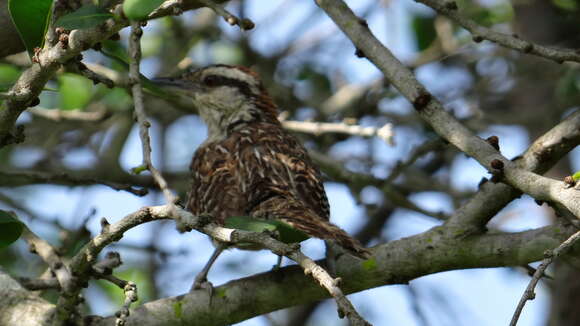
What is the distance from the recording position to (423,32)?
659 centimetres

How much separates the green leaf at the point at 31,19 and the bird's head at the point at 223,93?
8.91ft

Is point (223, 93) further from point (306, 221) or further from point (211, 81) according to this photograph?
point (306, 221)

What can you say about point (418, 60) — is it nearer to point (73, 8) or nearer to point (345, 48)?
point (345, 48)

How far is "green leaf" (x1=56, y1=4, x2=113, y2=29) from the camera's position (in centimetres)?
291

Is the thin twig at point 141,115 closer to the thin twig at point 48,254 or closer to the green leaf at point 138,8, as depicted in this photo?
the green leaf at point 138,8

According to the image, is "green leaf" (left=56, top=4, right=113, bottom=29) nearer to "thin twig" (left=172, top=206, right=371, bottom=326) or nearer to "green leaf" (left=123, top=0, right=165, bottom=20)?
"green leaf" (left=123, top=0, right=165, bottom=20)

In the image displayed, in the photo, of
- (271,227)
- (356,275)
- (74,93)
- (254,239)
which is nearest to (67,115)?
(74,93)

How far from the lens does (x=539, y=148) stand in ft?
11.9

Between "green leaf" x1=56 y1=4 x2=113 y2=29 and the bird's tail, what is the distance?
1186 millimetres

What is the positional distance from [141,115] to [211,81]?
10.5ft

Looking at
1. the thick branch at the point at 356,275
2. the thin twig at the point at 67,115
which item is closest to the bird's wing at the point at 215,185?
the thick branch at the point at 356,275

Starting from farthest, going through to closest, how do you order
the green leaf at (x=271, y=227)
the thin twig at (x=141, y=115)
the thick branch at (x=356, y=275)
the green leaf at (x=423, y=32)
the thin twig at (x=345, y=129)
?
the green leaf at (x=423, y=32) → the thin twig at (x=345, y=129) → the thick branch at (x=356, y=275) → the green leaf at (x=271, y=227) → the thin twig at (x=141, y=115)

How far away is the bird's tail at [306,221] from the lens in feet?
12.1

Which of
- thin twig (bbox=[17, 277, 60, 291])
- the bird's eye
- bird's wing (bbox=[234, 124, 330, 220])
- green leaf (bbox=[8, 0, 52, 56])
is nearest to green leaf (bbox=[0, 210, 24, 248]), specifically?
thin twig (bbox=[17, 277, 60, 291])
